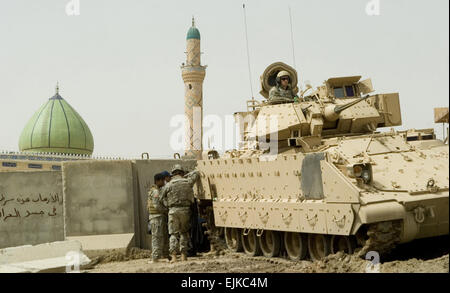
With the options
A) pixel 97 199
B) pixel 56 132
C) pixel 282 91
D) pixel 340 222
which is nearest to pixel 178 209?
pixel 97 199

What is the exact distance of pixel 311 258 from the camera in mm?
11562

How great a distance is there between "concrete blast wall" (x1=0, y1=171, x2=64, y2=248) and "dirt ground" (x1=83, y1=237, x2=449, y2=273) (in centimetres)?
152

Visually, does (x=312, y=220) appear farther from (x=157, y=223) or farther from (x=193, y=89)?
(x=193, y=89)

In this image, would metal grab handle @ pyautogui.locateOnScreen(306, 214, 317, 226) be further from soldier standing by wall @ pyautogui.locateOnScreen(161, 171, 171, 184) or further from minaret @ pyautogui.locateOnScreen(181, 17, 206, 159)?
minaret @ pyautogui.locateOnScreen(181, 17, 206, 159)

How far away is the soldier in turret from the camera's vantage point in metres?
13.9

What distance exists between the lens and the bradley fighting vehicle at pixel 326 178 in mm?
9781

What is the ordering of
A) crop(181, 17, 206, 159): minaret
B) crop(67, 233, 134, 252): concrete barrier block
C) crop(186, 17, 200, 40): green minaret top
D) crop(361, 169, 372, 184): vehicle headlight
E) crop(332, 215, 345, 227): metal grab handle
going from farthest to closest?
crop(186, 17, 200, 40): green minaret top → crop(181, 17, 206, 159): minaret → crop(67, 233, 134, 252): concrete barrier block → crop(361, 169, 372, 184): vehicle headlight → crop(332, 215, 345, 227): metal grab handle

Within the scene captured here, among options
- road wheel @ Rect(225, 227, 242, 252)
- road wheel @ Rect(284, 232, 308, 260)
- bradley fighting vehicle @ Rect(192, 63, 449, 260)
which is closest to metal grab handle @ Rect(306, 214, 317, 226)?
bradley fighting vehicle @ Rect(192, 63, 449, 260)

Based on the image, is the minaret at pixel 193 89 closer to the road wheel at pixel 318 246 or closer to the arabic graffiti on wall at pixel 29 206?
the arabic graffiti on wall at pixel 29 206

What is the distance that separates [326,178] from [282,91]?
155 inches

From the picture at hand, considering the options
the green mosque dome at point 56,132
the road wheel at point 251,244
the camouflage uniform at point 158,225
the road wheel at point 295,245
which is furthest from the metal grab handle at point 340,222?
the green mosque dome at point 56,132

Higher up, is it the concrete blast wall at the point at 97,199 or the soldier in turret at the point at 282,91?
the soldier in turret at the point at 282,91

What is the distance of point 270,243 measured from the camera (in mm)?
13000
